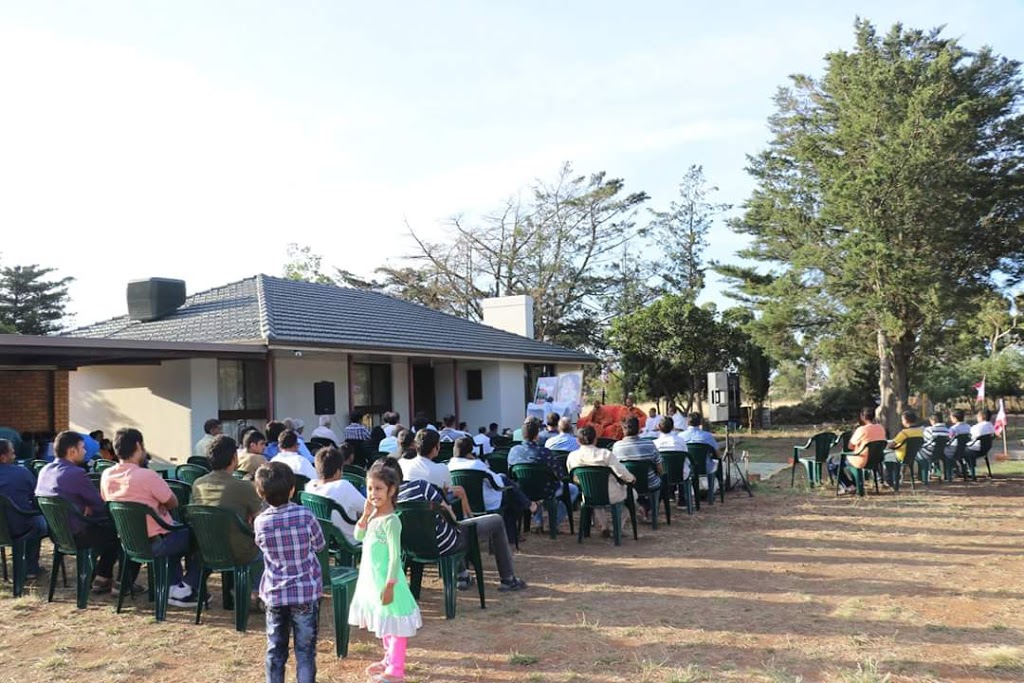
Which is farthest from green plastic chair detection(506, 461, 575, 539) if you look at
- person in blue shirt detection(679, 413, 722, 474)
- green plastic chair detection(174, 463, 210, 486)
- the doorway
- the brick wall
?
the doorway

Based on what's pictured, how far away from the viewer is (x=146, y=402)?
14305mm

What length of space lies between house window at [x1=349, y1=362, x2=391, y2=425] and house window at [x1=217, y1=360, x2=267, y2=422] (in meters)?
3.18

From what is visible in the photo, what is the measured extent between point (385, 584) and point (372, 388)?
48.6 feet

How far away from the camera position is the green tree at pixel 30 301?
41.4 meters

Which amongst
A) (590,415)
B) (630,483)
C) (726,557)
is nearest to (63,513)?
(630,483)

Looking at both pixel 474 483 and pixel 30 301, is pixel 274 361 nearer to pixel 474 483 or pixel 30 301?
pixel 474 483

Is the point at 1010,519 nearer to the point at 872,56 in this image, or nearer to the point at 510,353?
the point at 510,353

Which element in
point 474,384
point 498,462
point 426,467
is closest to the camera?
point 426,467

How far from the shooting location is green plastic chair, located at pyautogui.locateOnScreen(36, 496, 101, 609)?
574cm

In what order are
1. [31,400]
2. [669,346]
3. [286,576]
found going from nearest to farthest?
[286,576] < [31,400] < [669,346]

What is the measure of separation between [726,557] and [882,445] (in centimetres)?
444

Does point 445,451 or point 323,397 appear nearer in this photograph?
point 445,451

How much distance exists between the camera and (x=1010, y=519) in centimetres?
879

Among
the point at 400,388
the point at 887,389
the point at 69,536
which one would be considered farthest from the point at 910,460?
the point at 887,389
